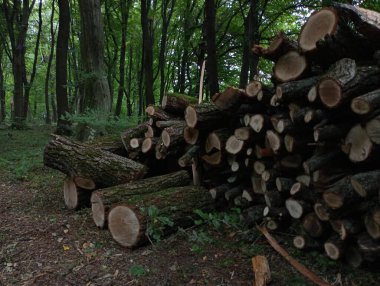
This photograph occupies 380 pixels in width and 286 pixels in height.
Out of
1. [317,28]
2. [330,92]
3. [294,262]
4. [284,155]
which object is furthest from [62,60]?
[294,262]

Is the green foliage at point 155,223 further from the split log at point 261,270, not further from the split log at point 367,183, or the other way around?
the split log at point 367,183

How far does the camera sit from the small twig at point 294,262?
3.17 meters

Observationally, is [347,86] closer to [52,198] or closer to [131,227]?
[131,227]

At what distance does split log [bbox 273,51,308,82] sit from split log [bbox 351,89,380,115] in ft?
2.88

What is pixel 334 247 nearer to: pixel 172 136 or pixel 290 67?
pixel 290 67

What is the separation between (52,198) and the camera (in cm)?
594

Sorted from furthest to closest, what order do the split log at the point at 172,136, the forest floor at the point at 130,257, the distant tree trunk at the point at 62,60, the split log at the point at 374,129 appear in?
the distant tree trunk at the point at 62,60
the split log at the point at 172,136
the forest floor at the point at 130,257
the split log at the point at 374,129

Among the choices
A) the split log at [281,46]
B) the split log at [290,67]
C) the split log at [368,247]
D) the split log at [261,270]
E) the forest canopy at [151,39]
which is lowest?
the split log at [261,270]

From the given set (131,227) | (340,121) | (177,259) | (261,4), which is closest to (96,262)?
(131,227)

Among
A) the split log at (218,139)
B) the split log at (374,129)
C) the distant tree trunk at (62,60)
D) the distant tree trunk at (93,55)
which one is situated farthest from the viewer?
the distant tree trunk at (62,60)

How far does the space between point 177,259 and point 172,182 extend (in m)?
1.57

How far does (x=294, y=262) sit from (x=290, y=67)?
2.01 m

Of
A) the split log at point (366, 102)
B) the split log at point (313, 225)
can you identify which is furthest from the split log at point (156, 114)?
the split log at point (366, 102)

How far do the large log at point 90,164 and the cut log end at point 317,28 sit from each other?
9.47 feet
